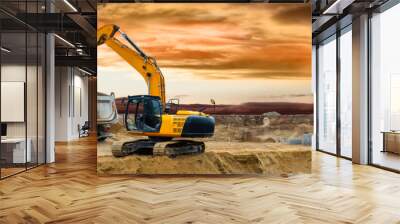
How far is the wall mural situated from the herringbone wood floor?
0.37 m

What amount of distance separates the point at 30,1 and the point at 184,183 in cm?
438

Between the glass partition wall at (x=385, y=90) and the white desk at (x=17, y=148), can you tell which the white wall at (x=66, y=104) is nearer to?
the white desk at (x=17, y=148)

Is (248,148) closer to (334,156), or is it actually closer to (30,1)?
(334,156)

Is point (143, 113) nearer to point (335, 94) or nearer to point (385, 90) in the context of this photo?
point (385, 90)

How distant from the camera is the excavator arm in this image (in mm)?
6758

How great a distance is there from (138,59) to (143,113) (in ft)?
3.13

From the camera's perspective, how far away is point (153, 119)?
6742 mm

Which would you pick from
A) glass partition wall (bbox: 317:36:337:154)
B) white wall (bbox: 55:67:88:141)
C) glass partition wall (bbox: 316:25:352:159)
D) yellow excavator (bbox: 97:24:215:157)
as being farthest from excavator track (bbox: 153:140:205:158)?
white wall (bbox: 55:67:88:141)

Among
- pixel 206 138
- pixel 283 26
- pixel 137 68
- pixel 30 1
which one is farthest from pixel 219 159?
pixel 30 1

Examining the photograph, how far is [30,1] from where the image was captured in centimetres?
716

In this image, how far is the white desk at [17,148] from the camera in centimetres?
666

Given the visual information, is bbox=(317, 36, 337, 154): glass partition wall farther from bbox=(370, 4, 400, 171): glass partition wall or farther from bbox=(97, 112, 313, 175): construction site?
bbox=(97, 112, 313, 175): construction site

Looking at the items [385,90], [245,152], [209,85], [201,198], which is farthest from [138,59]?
[385,90]

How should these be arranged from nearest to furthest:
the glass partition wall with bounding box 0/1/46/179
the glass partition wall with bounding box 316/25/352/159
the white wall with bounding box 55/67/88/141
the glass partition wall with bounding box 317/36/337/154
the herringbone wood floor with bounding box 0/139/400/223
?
1. the herringbone wood floor with bounding box 0/139/400/223
2. the glass partition wall with bounding box 0/1/46/179
3. the glass partition wall with bounding box 316/25/352/159
4. the glass partition wall with bounding box 317/36/337/154
5. the white wall with bounding box 55/67/88/141
